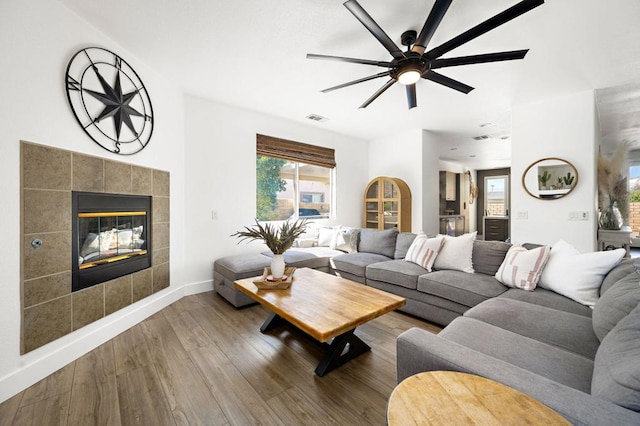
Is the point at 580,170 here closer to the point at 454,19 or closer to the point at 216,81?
the point at 454,19

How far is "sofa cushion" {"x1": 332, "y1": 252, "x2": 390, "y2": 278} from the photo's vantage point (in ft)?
10.8

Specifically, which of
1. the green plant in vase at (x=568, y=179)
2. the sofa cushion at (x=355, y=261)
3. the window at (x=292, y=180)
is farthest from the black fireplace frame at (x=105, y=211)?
the green plant in vase at (x=568, y=179)

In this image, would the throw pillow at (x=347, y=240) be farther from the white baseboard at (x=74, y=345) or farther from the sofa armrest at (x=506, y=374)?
the sofa armrest at (x=506, y=374)

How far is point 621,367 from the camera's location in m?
0.82

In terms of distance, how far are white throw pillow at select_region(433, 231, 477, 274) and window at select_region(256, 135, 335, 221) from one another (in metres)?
2.53

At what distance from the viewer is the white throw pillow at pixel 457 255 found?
2.66m

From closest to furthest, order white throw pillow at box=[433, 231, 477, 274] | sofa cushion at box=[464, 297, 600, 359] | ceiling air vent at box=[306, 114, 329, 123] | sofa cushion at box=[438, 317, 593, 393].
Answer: sofa cushion at box=[438, 317, 593, 393] < sofa cushion at box=[464, 297, 600, 359] < white throw pillow at box=[433, 231, 477, 274] < ceiling air vent at box=[306, 114, 329, 123]

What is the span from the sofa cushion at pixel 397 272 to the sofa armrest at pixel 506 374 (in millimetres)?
1485

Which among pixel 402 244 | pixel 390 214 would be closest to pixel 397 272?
pixel 402 244

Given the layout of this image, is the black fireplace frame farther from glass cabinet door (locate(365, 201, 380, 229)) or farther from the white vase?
glass cabinet door (locate(365, 201, 380, 229))

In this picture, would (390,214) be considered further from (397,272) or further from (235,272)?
(235,272)

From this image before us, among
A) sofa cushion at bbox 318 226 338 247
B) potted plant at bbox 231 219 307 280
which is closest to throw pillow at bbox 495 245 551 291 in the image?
potted plant at bbox 231 219 307 280

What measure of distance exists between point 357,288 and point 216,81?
2800 millimetres

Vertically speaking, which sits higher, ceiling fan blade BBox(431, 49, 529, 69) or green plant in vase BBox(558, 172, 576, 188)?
ceiling fan blade BBox(431, 49, 529, 69)
